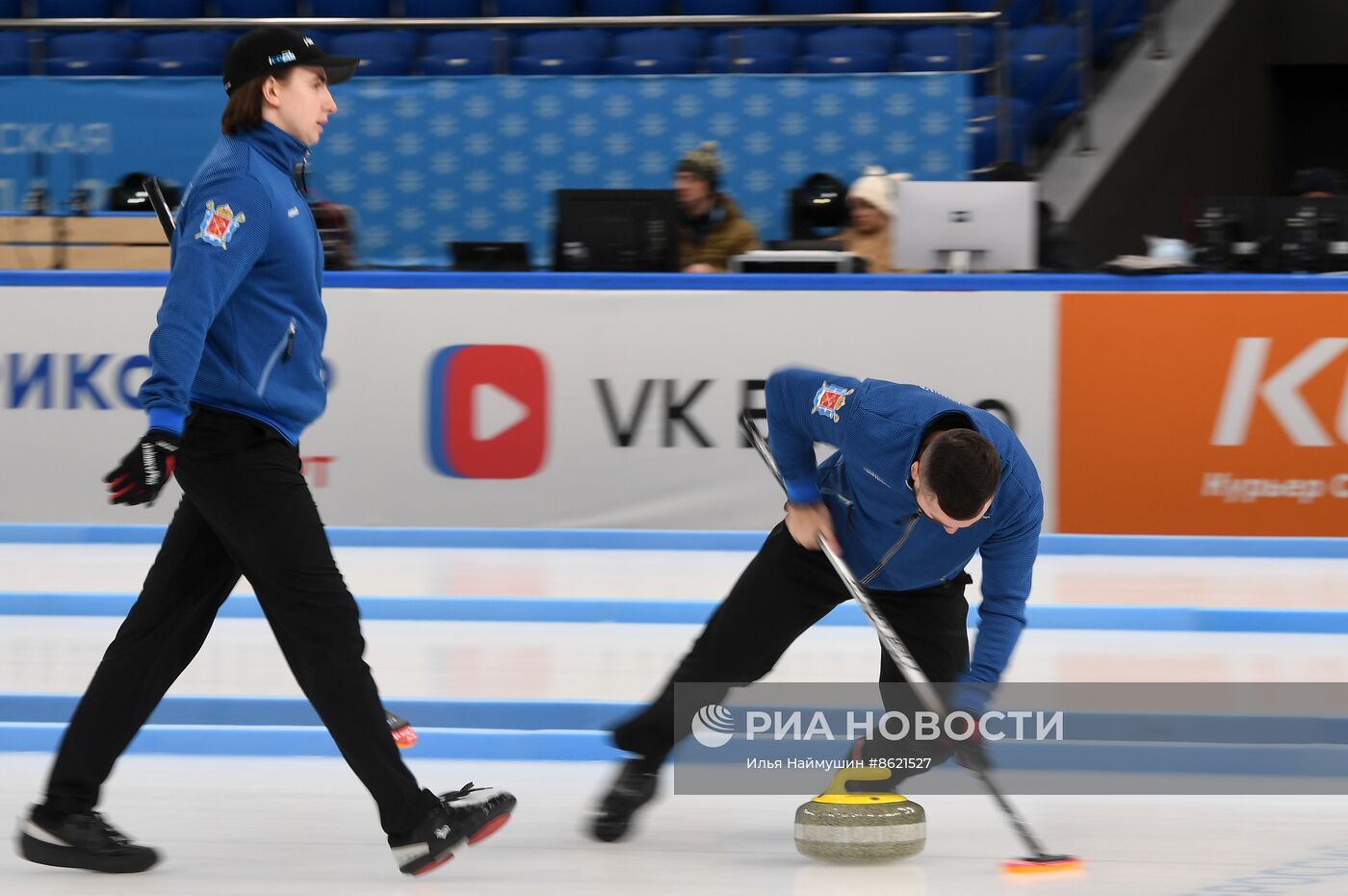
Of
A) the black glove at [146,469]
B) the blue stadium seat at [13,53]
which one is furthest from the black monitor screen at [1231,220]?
the blue stadium seat at [13,53]

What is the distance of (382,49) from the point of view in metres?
10.6

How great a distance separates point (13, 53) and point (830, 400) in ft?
29.2

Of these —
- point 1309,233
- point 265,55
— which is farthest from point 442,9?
point 265,55

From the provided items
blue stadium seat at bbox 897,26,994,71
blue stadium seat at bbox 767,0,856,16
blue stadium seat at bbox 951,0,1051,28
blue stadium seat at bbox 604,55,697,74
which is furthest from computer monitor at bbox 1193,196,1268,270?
blue stadium seat at bbox 767,0,856,16

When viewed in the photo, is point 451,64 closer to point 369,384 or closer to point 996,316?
point 369,384

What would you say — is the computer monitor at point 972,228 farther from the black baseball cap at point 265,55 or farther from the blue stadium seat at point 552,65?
the black baseball cap at point 265,55

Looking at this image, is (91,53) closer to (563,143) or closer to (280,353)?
(563,143)

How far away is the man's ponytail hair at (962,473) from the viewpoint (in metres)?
2.73

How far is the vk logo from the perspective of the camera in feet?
22.1

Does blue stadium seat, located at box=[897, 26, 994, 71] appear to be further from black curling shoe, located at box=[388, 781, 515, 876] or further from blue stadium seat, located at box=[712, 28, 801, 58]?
black curling shoe, located at box=[388, 781, 515, 876]

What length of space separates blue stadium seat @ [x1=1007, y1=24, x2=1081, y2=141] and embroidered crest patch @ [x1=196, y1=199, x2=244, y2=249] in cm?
837

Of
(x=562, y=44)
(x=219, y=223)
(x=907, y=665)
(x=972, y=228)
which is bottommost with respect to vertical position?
(x=907, y=665)

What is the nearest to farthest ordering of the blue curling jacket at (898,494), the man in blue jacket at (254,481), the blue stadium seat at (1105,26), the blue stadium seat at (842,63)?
the man in blue jacket at (254,481)
the blue curling jacket at (898,494)
the blue stadium seat at (842,63)
the blue stadium seat at (1105,26)

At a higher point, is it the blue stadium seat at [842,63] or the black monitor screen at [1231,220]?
the blue stadium seat at [842,63]
